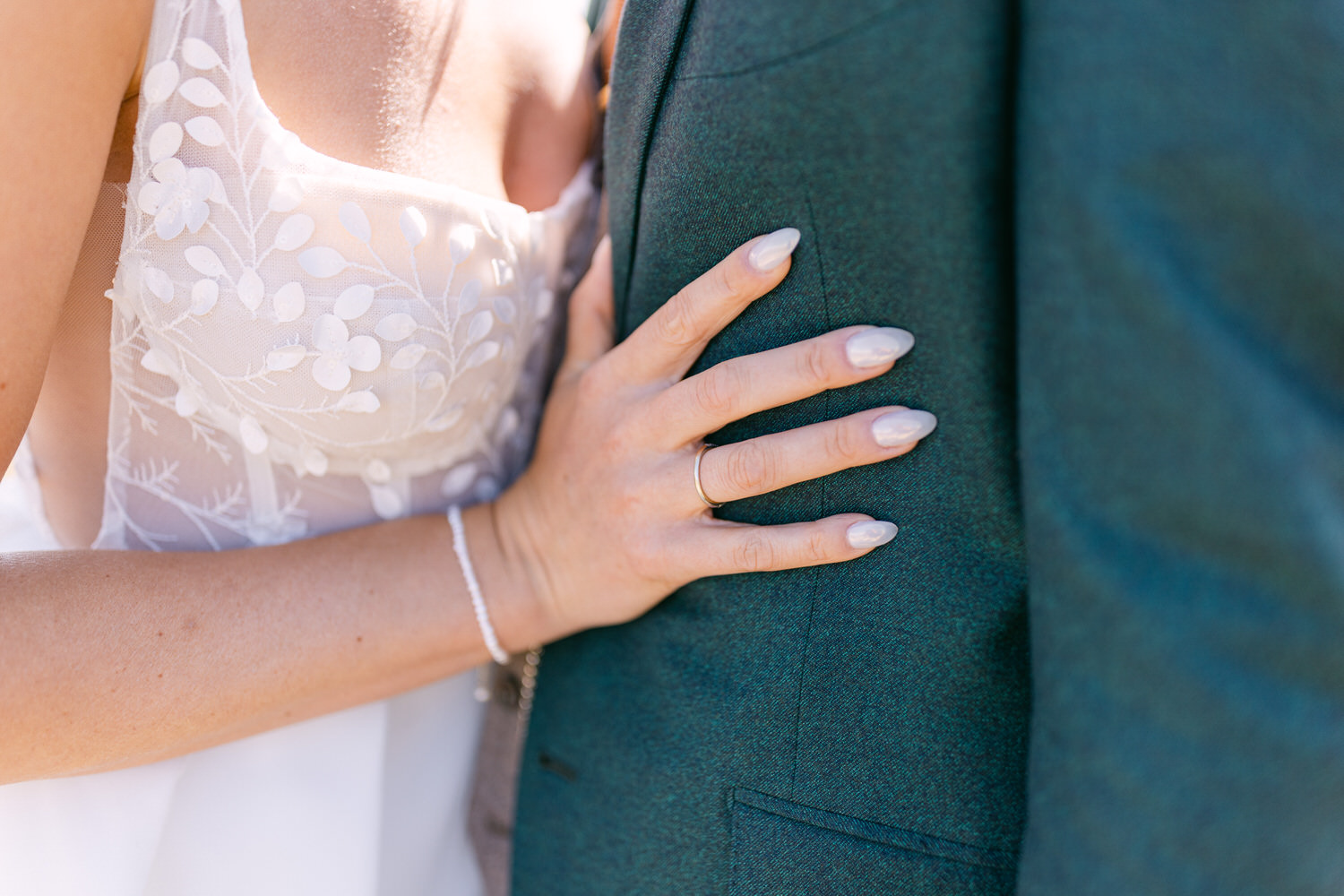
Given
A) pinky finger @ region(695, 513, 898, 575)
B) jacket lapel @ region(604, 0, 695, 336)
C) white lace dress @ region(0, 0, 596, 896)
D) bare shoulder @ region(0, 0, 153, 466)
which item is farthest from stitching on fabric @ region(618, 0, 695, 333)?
bare shoulder @ region(0, 0, 153, 466)

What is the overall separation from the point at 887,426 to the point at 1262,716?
1.01ft

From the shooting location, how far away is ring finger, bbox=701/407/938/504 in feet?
2.30

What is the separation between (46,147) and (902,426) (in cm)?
68

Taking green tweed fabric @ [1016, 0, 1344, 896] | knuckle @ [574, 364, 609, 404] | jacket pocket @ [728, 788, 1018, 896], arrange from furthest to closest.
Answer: knuckle @ [574, 364, 609, 404]
jacket pocket @ [728, 788, 1018, 896]
green tweed fabric @ [1016, 0, 1344, 896]

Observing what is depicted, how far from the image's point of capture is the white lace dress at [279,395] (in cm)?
77

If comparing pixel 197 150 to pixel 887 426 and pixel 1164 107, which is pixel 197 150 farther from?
pixel 1164 107

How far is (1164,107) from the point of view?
0.54 meters

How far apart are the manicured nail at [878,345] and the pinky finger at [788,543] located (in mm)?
138

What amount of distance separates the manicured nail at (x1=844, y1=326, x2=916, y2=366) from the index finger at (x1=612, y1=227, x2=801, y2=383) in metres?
0.09

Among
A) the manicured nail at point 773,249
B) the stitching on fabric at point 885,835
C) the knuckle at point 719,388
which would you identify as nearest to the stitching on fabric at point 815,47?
the manicured nail at point 773,249

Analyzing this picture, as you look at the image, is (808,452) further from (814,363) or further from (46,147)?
(46,147)

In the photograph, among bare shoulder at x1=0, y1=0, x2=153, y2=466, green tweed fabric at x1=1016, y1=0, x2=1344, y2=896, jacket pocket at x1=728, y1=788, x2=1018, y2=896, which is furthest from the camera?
jacket pocket at x1=728, y1=788, x2=1018, y2=896

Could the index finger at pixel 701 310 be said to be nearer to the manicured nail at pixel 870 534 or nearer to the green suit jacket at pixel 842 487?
the green suit jacket at pixel 842 487

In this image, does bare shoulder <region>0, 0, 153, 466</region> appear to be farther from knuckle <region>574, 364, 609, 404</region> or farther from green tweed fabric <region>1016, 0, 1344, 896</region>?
green tweed fabric <region>1016, 0, 1344, 896</region>
